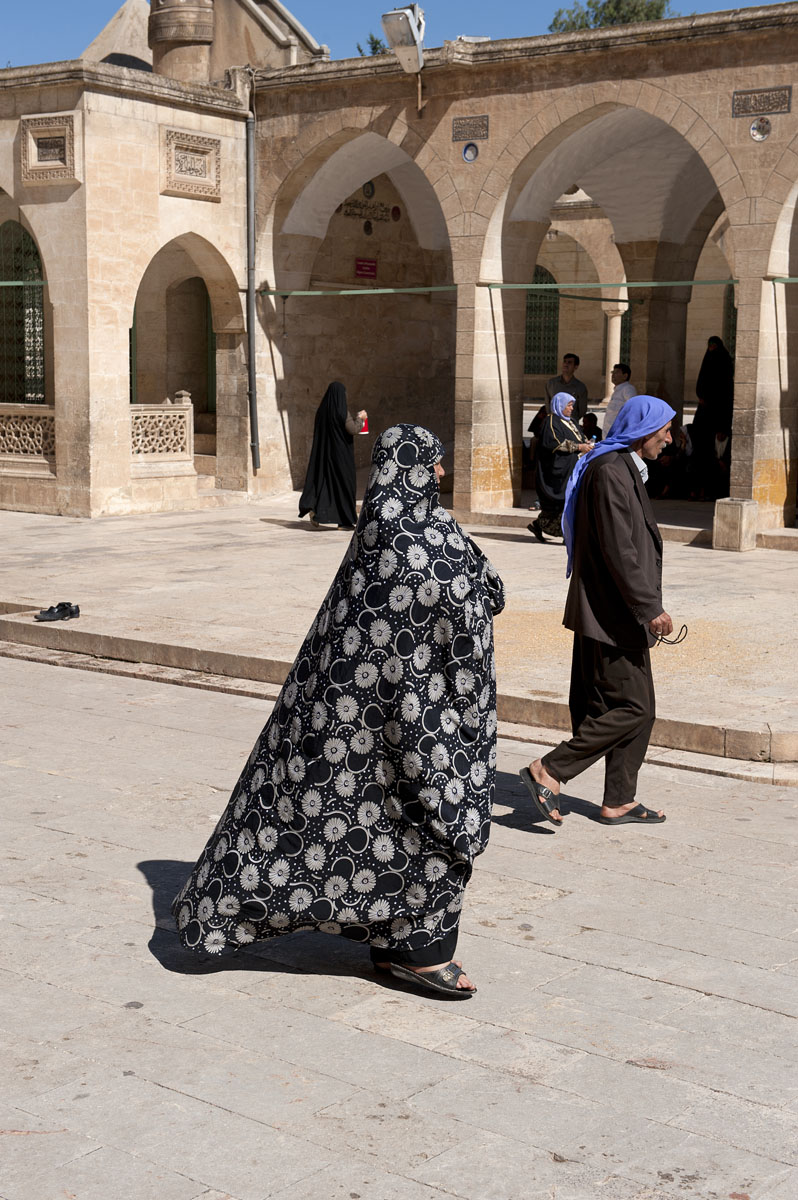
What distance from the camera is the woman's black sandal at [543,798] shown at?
488cm

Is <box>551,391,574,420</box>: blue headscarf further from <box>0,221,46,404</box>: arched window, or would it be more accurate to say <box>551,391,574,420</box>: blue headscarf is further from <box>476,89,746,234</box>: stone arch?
<box>0,221,46,404</box>: arched window

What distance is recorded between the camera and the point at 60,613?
8336 millimetres

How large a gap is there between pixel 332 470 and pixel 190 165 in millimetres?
3542

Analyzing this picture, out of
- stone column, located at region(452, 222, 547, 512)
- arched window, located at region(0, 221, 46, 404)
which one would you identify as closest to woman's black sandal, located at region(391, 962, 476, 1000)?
stone column, located at region(452, 222, 547, 512)

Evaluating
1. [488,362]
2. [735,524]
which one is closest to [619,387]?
[488,362]

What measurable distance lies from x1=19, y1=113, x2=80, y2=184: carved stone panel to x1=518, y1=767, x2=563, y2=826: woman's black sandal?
1011cm

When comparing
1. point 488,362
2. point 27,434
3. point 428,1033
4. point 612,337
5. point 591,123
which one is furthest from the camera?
point 612,337

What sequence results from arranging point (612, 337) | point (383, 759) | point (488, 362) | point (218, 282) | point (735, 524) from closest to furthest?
point (383, 759) → point (735, 524) → point (488, 362) → point (218, 282) → point (612, 337)

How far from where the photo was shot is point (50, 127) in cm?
1347

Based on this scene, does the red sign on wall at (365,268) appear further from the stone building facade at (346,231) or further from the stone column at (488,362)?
the stone column at (488,362)

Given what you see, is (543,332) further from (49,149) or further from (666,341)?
(49,149)

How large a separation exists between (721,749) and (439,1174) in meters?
3.49

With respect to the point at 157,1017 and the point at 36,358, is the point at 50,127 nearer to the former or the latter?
the point at 36,358

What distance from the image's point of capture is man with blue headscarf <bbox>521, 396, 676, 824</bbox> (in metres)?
4.72
